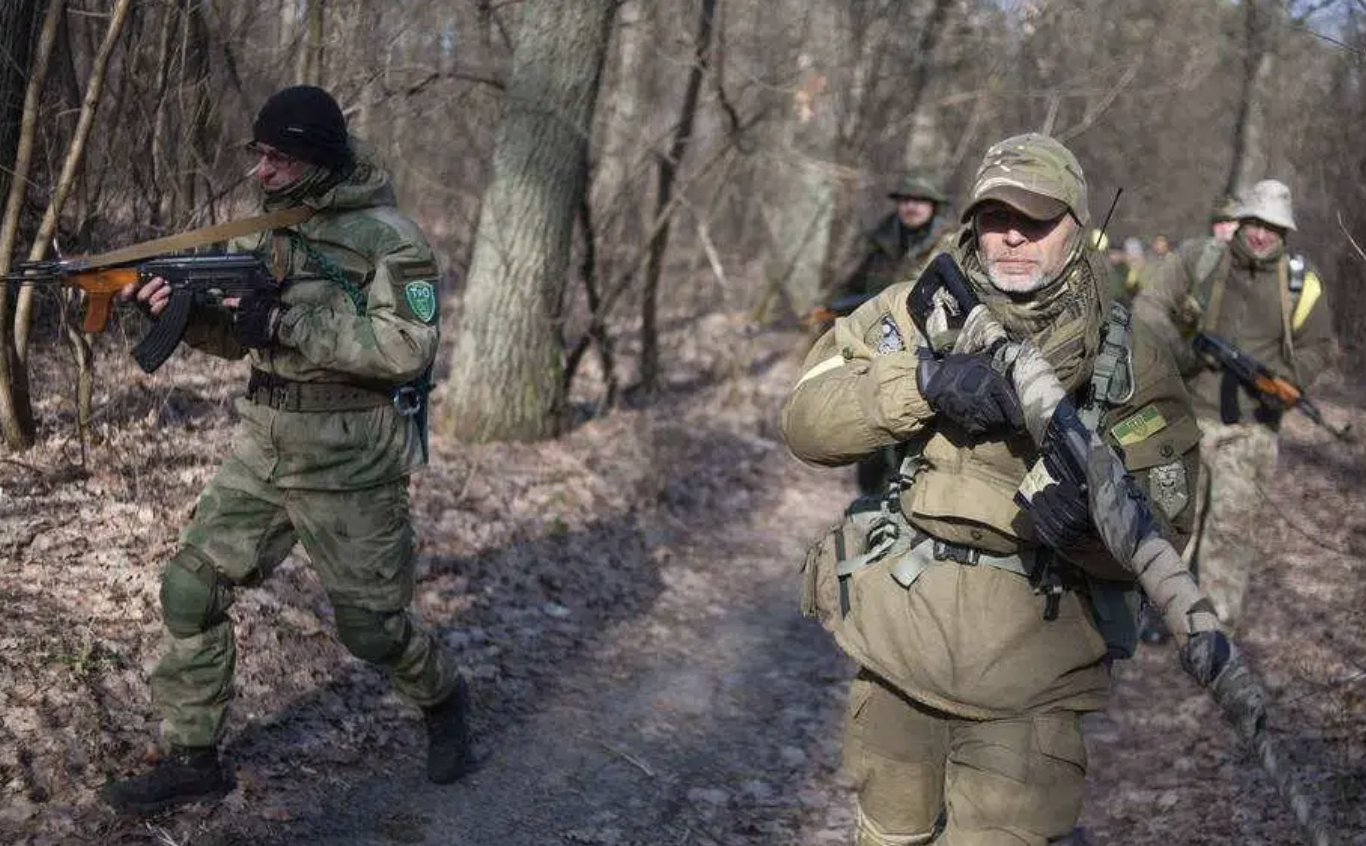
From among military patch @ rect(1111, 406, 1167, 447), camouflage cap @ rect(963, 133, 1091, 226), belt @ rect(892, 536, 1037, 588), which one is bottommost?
belt @ rect(892, 536, 1037, 588)

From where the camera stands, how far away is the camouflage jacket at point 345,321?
400cm

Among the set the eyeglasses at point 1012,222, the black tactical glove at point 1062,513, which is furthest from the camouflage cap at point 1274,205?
the black tactical glove at point 1062,513

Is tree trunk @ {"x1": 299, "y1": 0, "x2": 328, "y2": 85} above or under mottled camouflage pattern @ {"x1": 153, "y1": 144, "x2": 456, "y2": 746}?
above

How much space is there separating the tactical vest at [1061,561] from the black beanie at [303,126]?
2.12m

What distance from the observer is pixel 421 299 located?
4.07 meters

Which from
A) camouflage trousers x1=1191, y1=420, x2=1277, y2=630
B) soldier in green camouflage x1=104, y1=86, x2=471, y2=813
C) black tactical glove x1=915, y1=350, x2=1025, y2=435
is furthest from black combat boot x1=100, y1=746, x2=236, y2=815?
camouflage trousers x1=1191, y1=420, x2=1277, y2=630

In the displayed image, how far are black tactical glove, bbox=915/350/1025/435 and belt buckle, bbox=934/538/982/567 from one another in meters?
0.37

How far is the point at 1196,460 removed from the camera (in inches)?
127

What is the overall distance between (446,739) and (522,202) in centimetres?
449

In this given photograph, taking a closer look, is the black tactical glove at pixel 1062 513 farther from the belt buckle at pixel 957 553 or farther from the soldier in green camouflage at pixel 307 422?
the soldier in green camouflage at pixel 307 422

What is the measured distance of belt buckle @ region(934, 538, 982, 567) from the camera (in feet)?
10.3

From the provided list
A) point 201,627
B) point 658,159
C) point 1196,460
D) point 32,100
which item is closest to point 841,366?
point 1196,460

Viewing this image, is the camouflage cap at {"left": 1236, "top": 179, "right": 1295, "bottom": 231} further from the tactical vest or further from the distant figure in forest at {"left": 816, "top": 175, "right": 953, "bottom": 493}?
the tactical vest

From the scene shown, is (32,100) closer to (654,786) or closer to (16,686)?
(16,686)
